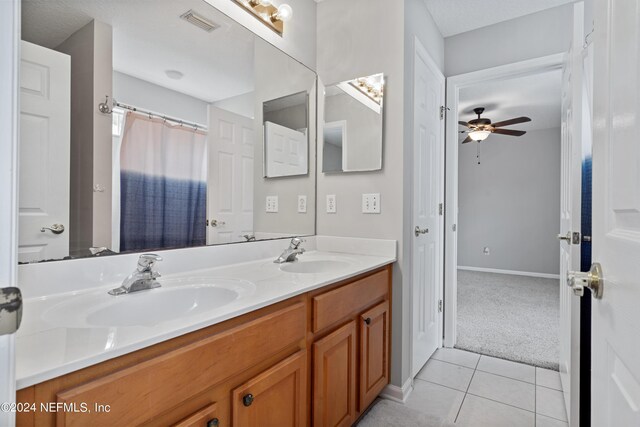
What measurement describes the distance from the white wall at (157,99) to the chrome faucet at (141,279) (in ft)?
1.95

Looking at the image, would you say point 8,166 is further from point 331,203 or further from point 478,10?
point 478,10

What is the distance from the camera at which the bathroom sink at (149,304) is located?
0.83 m

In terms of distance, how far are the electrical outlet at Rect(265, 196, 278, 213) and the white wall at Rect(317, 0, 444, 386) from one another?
342mm

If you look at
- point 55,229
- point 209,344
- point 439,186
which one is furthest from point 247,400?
point 439,186

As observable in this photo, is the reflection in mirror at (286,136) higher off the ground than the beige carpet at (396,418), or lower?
higher

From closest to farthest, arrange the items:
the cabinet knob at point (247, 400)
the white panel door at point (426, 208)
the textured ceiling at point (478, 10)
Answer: the cabinet knob at point (247, 400)
the white panel door at point (426, 208)
the textured ceiling at point (478, 10)

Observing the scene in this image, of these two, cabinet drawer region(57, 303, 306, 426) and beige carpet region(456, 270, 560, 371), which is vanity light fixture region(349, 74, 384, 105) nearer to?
cabinet drawer region(57, 303, 306, 426)

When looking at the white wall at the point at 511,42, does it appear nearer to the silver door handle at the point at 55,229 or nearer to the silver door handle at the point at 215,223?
the silver door handle at the point at 215,223

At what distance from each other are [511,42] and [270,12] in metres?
1.75

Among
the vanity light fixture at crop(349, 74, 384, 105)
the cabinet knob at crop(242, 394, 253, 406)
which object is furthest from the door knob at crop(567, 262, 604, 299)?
the vanity light fixture at crop(349, 74, 384, 105)

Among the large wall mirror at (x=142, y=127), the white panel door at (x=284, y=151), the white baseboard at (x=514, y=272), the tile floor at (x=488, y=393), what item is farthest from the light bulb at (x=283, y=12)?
the white baseboard at (x=514, y=272)

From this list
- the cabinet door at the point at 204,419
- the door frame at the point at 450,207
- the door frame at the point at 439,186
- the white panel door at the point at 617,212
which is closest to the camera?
the white panel door at the point at 617,212

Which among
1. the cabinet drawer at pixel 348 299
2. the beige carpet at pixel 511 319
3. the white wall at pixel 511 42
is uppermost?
the white wall at pixel 511 42

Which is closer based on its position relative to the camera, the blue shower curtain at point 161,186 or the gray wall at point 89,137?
the gray wall at point 89,137
